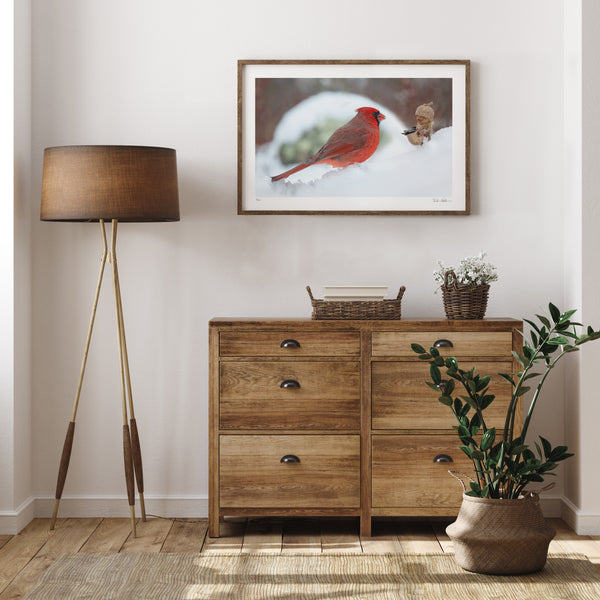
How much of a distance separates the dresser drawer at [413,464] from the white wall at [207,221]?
1.92 feet

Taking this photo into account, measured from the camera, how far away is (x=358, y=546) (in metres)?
2.96

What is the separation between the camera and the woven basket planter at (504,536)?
2.60 meters

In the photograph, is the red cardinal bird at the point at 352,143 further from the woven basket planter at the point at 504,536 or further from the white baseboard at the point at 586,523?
the white baseboard at the point at 586,523

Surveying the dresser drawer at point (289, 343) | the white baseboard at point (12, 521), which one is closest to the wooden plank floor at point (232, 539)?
the white baseboard at point (12, 521)

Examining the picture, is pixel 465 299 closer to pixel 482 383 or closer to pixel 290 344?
pixel 482 383

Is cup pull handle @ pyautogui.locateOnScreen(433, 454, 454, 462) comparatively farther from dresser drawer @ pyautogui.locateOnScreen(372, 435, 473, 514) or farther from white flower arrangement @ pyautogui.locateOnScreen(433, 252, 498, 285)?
white flower arrangement @ pyautogui.locateOnScreen(433, 252, 498, 285)

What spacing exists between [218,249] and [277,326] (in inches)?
21.7

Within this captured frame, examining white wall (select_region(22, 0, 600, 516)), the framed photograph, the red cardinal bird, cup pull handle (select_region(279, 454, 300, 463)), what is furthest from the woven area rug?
the red cardinal bird

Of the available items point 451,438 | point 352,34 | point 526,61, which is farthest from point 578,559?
point 352,34

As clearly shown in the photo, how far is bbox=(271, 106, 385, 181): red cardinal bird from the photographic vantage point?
3.31 meters

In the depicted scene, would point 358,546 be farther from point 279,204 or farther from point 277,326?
point 279,204

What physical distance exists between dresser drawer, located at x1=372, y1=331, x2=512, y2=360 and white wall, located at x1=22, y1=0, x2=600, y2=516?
Result: 0.37m

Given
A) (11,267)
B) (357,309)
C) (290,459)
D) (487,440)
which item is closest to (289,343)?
(357,309)

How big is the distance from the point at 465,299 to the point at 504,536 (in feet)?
3.00
